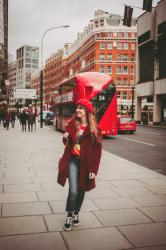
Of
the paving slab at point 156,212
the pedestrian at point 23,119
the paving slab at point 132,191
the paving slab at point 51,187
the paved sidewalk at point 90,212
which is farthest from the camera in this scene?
the pedestrian at point 23,119

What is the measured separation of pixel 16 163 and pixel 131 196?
4.84 metres

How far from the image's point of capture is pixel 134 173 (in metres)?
8.88

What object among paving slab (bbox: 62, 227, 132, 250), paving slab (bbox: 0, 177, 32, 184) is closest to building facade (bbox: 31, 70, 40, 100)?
paving slab (bbox: 0, 177, 32, 184)

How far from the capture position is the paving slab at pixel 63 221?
15.5 ft

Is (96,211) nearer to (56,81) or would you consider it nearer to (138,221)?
(138,221)

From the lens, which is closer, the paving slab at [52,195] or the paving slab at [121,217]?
the paving slab at [121,217]

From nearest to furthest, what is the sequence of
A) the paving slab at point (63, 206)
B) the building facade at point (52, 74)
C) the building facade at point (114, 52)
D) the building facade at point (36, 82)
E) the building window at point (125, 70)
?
the paving slab at point (63, 206) → the building facade at point (114, 52) → the building window at point (125, 70) → the building facade at point (52, 74) → the building facade at point (36, 82)

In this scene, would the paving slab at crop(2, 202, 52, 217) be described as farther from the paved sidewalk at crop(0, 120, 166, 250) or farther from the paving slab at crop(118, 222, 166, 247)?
the paving slab at crop(118, 222, 166, 247)

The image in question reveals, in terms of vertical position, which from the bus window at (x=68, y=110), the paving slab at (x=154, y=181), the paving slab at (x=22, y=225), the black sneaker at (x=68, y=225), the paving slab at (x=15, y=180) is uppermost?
the bus window at (x=68, y=110)

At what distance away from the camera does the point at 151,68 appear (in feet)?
152

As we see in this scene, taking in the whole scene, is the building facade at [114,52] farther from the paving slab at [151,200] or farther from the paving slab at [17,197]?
the paving slab at [17,197]

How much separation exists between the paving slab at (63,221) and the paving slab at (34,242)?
0.29 meters

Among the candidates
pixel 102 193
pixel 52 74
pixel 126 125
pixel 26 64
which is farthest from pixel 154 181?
pixel 26 64

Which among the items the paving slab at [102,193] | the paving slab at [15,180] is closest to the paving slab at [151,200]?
the paving slab at [102,193]
